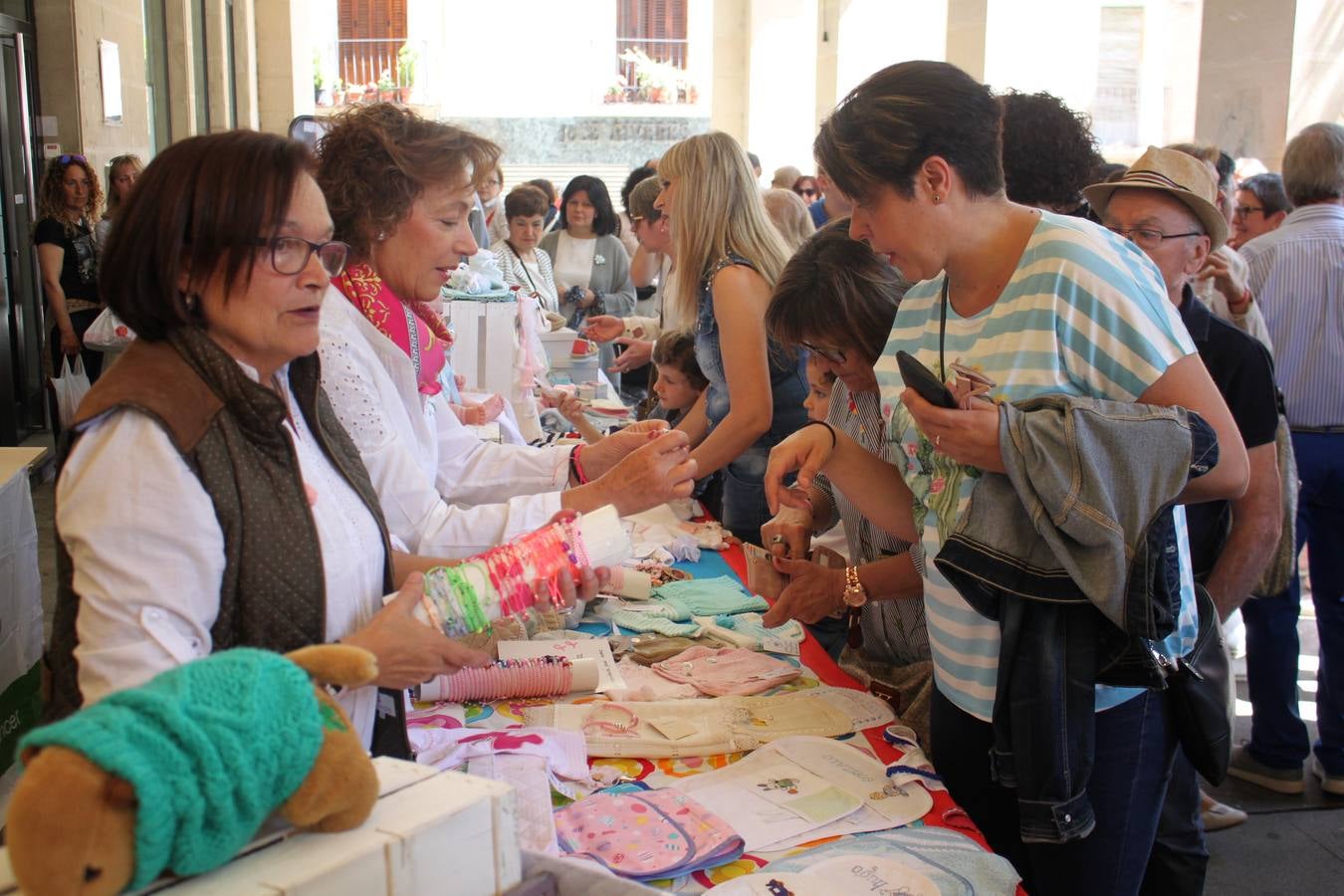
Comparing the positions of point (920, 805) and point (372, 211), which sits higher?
point (372, 211)

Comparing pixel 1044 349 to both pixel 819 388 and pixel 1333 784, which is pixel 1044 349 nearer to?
pixel 819 388

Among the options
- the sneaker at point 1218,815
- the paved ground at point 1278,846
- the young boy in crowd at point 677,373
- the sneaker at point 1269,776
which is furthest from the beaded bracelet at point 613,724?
the sneaker at point 1269,776

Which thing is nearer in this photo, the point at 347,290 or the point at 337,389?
the point at 337,389

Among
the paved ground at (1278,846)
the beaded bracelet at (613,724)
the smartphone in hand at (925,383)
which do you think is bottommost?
the paved ground at (1278,846)

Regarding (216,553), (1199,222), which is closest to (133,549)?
(216,553)

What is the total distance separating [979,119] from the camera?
69.0 inches

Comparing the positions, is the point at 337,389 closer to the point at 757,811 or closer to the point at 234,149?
the point at 234,149

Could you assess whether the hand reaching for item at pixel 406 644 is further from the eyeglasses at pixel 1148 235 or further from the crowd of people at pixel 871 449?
the eyeglasses at pixel 1148 235

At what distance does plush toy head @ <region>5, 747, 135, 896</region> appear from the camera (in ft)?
2.76

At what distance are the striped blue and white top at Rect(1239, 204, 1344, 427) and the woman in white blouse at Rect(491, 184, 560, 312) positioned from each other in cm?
408

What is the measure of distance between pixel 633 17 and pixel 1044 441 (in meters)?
27.2

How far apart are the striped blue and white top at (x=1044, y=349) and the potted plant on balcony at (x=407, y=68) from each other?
25928 mm

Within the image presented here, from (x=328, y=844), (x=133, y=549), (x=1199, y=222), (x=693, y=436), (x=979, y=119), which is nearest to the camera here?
(x=328, y=844)

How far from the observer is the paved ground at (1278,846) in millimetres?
3350
